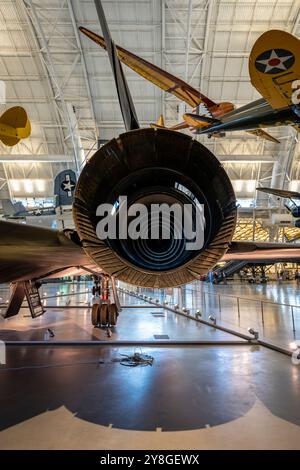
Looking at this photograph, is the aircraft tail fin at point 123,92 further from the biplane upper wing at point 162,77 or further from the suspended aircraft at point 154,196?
the biplane upper wing at point 162,77

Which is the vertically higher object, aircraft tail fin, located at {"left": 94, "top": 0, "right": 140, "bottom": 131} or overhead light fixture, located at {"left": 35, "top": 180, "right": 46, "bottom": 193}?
overhead light fixture, located at {"left": 35, "top": 180, "right": 46, "bottom": 193}

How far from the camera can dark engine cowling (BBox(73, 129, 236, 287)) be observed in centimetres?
234

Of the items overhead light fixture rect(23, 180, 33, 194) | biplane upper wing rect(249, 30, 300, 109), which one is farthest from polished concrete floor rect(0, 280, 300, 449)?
overhead light fixture rect(23, 180, 33, 194)

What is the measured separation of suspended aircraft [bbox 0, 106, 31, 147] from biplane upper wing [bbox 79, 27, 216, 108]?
11.6 m

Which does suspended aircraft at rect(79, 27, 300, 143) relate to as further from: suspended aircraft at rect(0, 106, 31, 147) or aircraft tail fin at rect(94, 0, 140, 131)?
aircraft tail fin at rect(94, 0, 140, 131)

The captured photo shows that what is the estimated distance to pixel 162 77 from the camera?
17.2m

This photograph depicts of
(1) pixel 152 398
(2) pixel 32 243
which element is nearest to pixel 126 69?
(2) pixel 32 243

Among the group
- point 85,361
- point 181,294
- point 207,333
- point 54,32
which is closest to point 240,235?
point 181,294

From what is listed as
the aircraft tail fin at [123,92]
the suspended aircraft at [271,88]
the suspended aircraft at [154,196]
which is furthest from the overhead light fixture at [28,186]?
the suspended aircraft at [154,196]

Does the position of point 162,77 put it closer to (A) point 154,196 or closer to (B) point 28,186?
(A) point 154,196

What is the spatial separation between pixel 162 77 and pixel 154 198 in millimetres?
16684

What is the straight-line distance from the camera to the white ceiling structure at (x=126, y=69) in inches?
849

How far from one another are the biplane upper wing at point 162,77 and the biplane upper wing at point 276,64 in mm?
9002

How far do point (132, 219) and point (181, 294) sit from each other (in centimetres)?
1714
